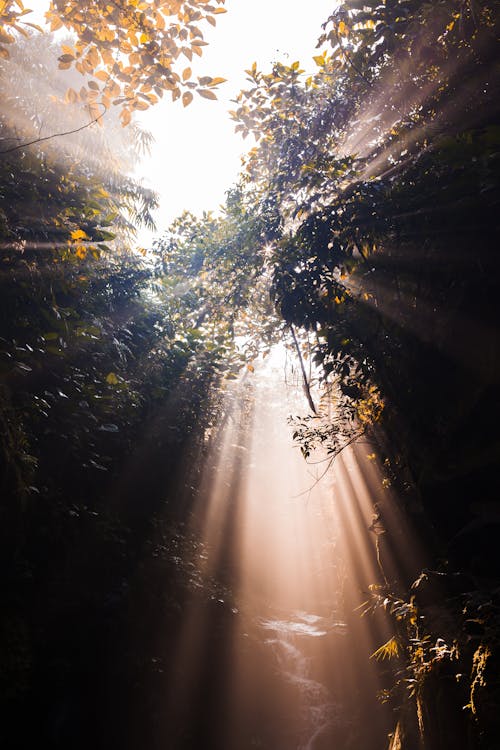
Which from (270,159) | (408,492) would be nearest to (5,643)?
(408,492)

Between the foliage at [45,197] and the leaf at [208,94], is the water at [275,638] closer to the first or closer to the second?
the foliage at [45,197]

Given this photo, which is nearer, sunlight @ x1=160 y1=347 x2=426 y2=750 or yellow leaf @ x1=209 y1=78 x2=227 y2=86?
yellow leaf @ x1=209 y1=78 x2=227 y2=86

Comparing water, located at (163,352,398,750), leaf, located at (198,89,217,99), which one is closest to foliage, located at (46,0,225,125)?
leaf, located at (198,89,217,99)

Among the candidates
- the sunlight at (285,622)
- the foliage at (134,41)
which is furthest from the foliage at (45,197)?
the sunlight at (285,622)

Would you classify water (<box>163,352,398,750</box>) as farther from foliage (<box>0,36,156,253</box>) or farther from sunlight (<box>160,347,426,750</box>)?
foliage (<box>0,36,156,253</box>)

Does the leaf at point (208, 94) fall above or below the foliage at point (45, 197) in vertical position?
below

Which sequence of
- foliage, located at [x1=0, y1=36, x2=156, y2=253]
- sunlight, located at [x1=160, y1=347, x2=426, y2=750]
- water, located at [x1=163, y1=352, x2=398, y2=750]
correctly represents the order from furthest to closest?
sunlight, located at [x1=160, y1=347, x2=426, y2=750], water, located at [x1=163, y1=352, x2=398, y2=750], foliage, located at [x1=0, y1=36, x2=156, y2=253]

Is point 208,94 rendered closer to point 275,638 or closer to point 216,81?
point 216,81

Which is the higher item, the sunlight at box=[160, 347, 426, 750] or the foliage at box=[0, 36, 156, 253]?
the foliage at box=[0, 36, 156, 253]

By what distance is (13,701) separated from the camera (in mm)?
3469

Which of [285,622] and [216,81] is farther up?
[216,81]

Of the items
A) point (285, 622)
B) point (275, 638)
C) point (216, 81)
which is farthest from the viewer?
point (285, 622)

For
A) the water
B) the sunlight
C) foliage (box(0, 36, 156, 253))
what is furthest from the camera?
the sunlight

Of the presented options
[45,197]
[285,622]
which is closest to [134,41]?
[45,197]
